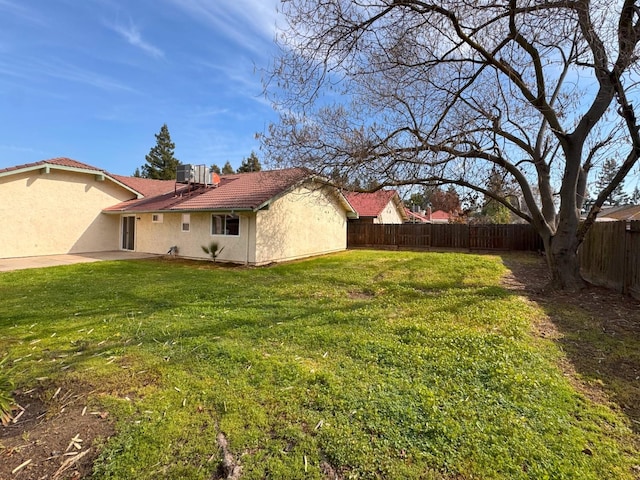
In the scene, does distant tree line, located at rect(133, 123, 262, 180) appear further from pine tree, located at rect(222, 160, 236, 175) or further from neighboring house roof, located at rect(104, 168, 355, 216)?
neighboring house roof, located at rect(104, 168, 355, 216)

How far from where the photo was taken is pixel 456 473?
2277 mm

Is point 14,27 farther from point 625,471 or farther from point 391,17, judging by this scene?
point 625,471

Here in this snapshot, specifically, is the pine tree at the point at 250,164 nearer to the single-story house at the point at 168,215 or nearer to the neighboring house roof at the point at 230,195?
the neighboring house roof at the point at 230,195

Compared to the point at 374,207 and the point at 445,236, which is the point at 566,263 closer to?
the point at 445,236

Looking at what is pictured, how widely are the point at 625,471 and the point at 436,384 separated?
1.49 meters

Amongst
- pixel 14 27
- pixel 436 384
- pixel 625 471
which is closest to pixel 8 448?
pixel 436 384

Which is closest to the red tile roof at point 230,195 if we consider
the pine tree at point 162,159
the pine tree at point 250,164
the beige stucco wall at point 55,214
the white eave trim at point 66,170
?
the beige stucco wall at point 55,214

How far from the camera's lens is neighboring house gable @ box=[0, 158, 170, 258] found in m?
14.3

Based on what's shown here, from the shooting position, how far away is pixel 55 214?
15.6m

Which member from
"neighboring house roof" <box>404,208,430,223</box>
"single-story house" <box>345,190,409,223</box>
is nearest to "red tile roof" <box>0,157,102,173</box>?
"single-story house" <box>345,190,409,223</box>

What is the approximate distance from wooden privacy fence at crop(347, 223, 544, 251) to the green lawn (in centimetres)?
1329

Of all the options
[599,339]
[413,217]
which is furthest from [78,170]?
[413,217]

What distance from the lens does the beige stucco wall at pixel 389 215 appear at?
25945mm

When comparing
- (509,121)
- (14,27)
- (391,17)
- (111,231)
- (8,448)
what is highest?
(14,27)
